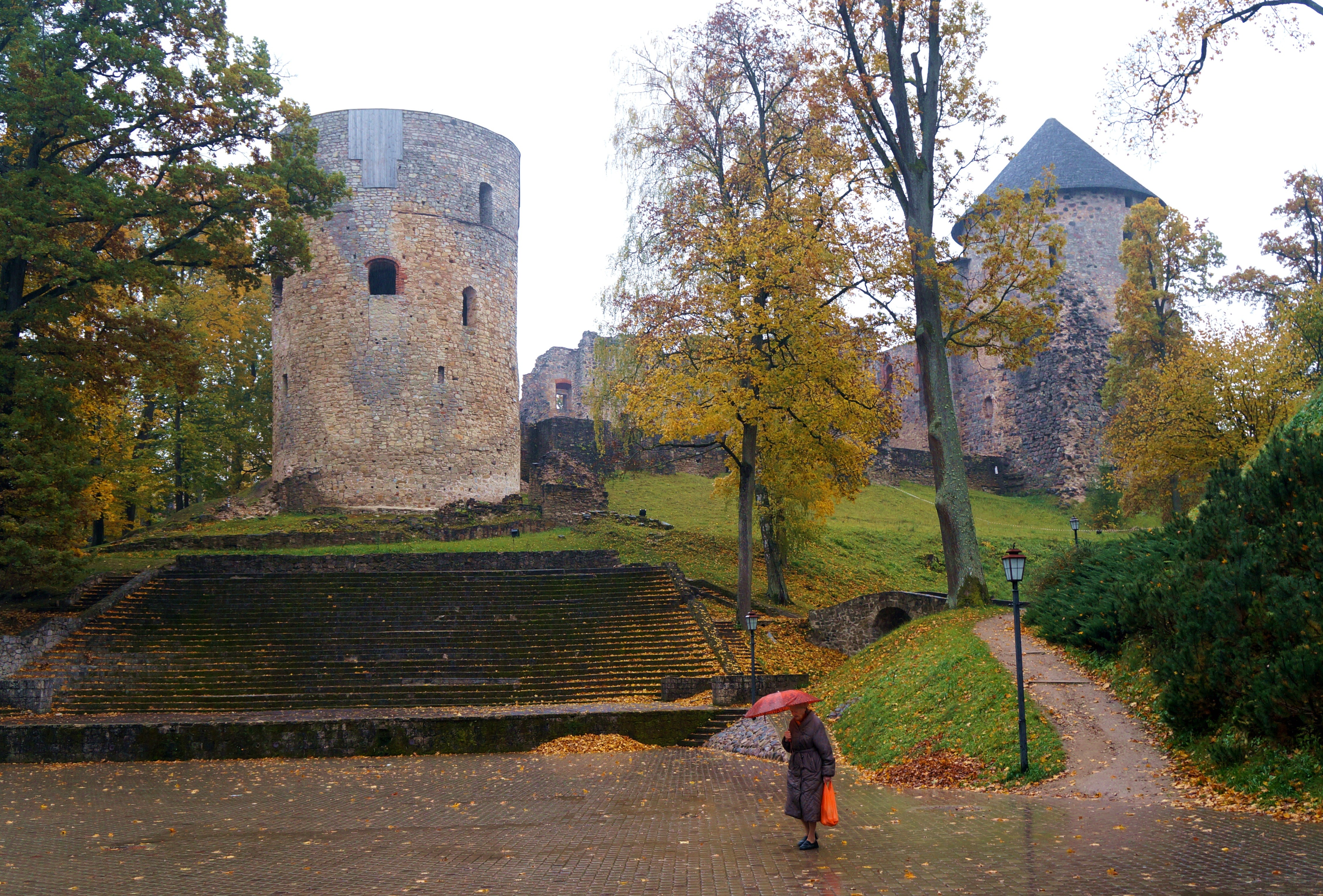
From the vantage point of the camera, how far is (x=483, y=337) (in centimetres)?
3341

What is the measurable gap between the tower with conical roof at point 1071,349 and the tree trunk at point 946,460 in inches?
812

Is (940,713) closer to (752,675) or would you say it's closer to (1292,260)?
(752,675)

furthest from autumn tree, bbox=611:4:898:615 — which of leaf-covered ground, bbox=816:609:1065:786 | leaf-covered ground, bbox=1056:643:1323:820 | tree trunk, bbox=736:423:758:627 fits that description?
leaf-covered ground, bbox=1056:643:1323:820

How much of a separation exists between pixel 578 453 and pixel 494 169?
10292 mm

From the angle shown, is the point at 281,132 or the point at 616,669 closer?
the point at 616,669

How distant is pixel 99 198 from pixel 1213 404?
2470cm

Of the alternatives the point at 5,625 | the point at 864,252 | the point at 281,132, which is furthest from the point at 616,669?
the point at 281,132

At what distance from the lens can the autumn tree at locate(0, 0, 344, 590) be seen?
17.8 m

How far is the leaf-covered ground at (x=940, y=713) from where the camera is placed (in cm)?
1039

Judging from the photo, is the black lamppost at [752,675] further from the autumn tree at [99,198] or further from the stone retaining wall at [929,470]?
the stone retaining wall at [929,470]

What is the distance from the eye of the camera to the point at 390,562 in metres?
23.2

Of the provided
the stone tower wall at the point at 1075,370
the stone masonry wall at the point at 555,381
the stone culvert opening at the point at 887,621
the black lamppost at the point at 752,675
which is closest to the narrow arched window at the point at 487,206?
the stone masonry wall at the point at 555,381

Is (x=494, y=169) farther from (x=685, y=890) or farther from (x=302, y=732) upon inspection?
(x=685, y=890)

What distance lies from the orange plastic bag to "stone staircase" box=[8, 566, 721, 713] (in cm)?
1034
